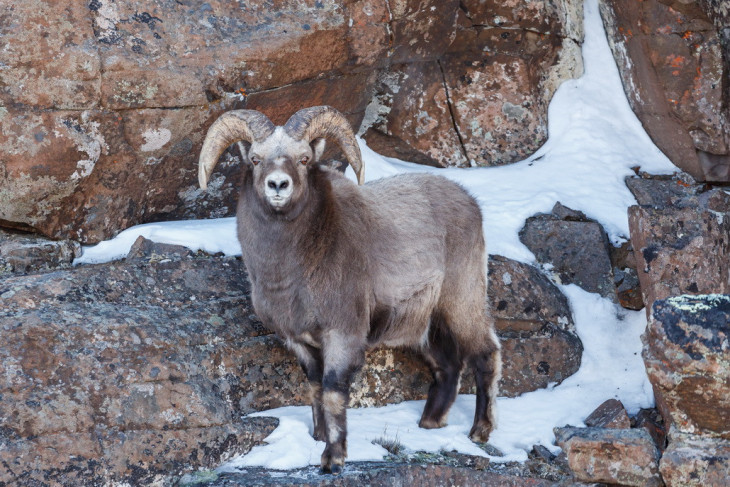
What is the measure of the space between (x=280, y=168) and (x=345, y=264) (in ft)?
2.92

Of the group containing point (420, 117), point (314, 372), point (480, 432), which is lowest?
point (480, 432)

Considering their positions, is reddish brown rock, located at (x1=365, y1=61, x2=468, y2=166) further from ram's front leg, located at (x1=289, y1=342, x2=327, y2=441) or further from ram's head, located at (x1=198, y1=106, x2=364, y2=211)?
ram's front leg, located at (x1=289, y1=342, x2=327, y2=441)

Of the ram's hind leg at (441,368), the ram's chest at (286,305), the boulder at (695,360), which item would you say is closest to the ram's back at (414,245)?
the ram's hind leg at (441,368)

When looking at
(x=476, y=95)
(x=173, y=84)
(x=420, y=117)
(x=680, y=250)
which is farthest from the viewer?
(x=476, y=95)

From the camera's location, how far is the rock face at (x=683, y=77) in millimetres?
10398

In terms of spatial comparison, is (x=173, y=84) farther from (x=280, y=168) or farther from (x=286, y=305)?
(x=286, y=305)

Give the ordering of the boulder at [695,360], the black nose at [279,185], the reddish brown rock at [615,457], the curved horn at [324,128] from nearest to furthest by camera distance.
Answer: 1. the boulder at [695,360]
2. the reddish brown rock at [615,457]
3. the black nose at [279,185]
4. the curved horn at [324,128]

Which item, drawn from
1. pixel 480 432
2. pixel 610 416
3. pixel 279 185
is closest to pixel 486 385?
pixel 480 432

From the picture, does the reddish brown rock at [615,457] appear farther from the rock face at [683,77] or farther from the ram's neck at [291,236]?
the rock face at [683,77]

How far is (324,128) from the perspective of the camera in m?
7.20

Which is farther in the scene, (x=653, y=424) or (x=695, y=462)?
(x=653, y=424)

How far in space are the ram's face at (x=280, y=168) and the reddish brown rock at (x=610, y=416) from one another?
3.07 m

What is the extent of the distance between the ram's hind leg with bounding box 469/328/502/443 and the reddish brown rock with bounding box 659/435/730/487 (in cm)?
196

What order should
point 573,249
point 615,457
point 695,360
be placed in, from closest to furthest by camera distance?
point 695,360
point 615,457
point 573,249
